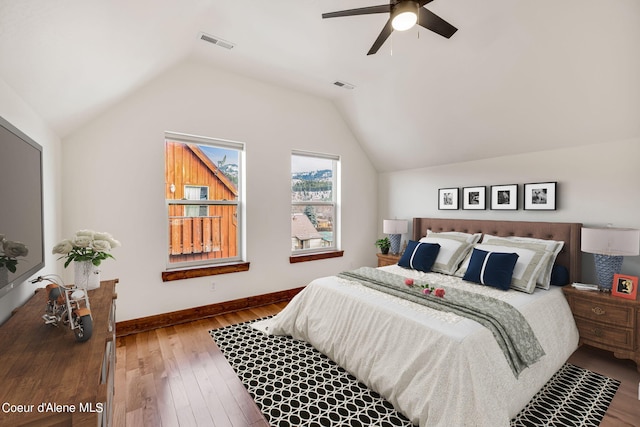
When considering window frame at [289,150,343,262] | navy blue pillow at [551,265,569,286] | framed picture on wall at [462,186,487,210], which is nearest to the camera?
navy blue pillow at [551,265,569,286]

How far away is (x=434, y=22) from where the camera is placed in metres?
1.88

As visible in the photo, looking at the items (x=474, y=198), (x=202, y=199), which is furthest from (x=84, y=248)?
(x=474, y=198)

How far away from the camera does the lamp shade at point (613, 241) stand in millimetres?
2414

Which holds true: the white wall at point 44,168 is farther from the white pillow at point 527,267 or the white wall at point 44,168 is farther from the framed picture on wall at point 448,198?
the framed picture on wall at point 448,198

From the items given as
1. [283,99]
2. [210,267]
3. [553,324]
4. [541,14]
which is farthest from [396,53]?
[210,267]

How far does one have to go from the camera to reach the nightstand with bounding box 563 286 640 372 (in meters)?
2.38

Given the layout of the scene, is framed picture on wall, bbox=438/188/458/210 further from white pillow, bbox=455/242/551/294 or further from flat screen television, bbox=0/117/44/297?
flat screen television, bbox=0/117/44/297

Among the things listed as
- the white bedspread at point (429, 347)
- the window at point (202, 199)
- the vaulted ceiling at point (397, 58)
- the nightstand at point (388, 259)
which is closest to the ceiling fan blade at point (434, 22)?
the vaulted ceiling at point (397, 58)

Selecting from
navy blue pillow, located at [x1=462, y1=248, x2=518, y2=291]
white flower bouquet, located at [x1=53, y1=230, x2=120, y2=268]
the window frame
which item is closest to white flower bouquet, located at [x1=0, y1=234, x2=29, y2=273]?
white flower bouquet, located at [x1=53, y1=230, x2=120, y2=268]

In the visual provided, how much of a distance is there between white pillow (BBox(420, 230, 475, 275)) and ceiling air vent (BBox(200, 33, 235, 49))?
3154 mm

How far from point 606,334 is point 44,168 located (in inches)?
186

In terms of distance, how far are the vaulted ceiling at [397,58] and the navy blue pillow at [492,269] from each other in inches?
56.9

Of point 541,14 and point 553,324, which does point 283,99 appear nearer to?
point 541,14

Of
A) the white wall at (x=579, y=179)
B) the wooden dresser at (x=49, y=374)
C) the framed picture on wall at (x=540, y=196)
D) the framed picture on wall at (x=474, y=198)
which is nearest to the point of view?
the wooden dresser at (x=49, y=374)
